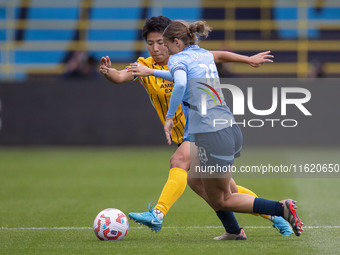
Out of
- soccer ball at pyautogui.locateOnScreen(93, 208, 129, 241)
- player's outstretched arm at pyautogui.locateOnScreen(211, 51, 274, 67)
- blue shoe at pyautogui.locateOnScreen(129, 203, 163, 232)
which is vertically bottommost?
soccer ball at pyautogui.locateOnScreen(93, 208, 129, 241)

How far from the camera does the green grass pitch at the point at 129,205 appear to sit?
612 centimetres

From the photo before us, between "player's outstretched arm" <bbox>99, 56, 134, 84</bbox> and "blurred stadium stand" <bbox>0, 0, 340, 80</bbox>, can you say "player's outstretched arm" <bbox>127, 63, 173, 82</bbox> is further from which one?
"blurred stadium stand" <bbox>0, 0, 340, 80</bbox>

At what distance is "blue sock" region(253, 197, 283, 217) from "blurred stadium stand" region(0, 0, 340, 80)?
1519cm

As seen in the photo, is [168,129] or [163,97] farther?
[163,97]

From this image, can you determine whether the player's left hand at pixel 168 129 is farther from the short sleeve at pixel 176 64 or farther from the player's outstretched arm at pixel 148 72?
the player's outstretched arm at pixel 148 72

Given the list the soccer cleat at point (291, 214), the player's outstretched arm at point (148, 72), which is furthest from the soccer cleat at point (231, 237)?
the player's outstretched arm at point (148, 72)

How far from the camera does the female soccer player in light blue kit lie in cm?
587

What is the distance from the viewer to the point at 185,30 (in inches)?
241

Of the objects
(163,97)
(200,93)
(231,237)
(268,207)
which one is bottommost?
(231,237)

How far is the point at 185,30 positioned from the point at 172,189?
56.8 inches

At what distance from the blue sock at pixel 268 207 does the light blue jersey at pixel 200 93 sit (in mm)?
753

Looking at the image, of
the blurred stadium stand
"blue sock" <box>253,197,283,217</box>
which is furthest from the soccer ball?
the blurred stadium stand

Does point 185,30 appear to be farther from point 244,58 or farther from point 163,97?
point 163,97

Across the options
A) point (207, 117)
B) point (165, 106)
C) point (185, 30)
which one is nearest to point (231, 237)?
point (207, 117)
